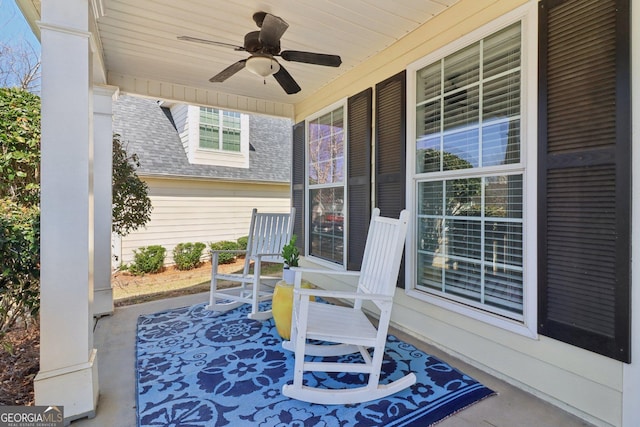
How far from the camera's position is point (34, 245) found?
78.4 inches

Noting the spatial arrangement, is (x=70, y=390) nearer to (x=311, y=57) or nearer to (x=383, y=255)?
(x=383, y=255)

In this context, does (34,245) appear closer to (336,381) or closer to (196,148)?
(336,381)

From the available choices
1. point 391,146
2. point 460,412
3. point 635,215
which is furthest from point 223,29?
point 460,412

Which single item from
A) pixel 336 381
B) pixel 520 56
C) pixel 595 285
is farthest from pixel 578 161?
pixel 336 381

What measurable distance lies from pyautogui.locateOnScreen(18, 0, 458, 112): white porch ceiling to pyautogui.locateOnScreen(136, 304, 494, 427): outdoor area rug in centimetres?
A: 258

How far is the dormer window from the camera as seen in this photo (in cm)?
748

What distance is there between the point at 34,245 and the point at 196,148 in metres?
5.74

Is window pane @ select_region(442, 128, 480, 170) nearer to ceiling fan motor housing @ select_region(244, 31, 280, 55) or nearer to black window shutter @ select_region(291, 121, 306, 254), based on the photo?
ceiling fan motor housing @ select_region(244, 31, 280, 55)

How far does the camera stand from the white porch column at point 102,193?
11.2 feet

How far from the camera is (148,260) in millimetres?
6254

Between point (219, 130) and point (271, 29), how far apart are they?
19.2ft

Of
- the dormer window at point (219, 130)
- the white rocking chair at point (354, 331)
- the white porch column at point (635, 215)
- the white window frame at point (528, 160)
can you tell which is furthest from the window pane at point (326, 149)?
the dormer window at point (219, 130)

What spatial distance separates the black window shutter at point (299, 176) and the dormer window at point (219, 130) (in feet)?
10.2

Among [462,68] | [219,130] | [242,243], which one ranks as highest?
[219,130]
